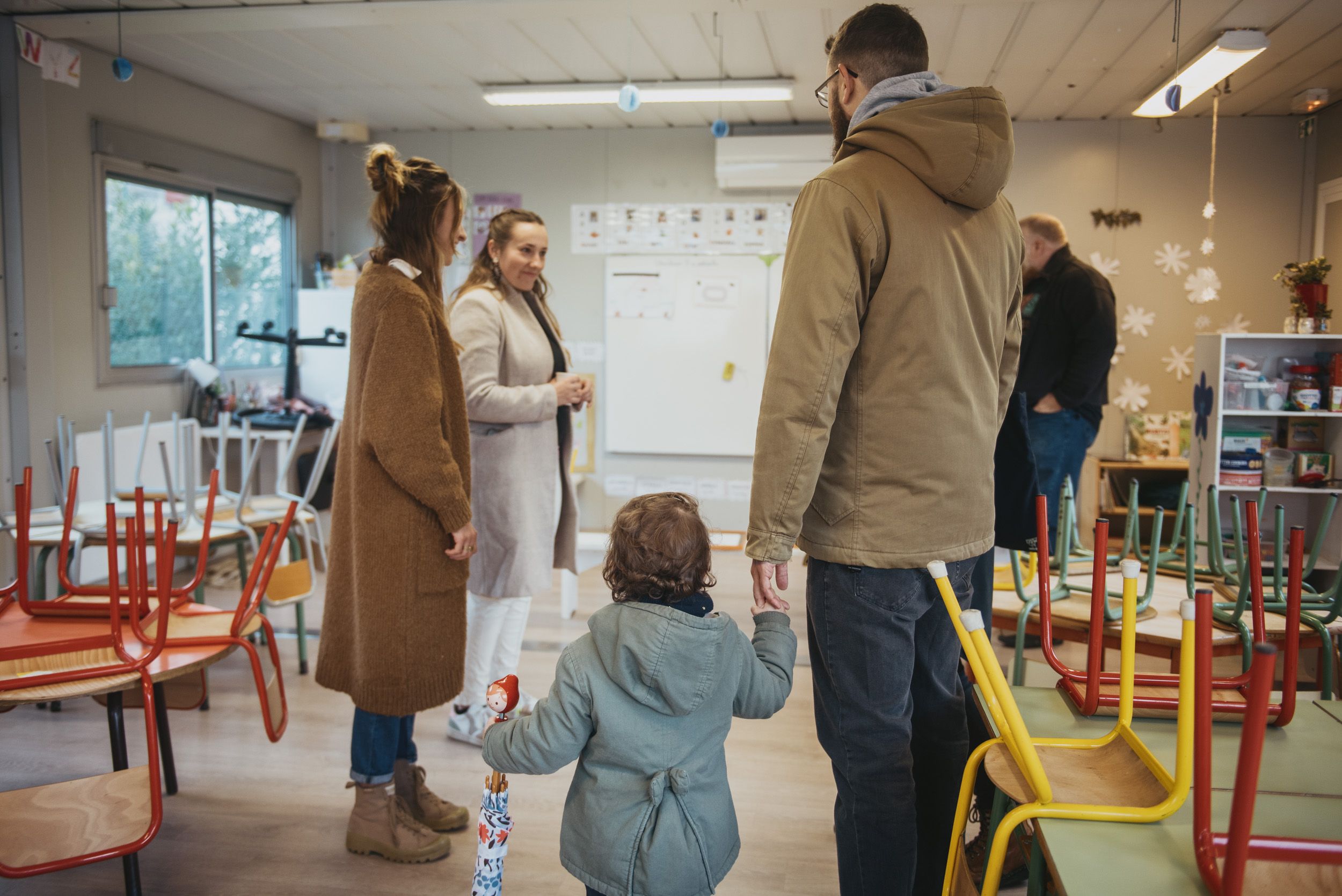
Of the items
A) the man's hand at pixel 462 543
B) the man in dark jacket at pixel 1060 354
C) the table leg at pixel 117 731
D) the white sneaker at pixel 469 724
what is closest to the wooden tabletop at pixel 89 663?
the table leg at pixel 117 731

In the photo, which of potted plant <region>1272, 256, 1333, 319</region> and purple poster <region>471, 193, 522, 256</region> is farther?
purple poster <region>471, 193, 522, 256</region>

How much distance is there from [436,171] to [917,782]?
58.1 inches

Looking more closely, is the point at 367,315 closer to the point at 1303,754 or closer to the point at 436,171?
the point at 436,171

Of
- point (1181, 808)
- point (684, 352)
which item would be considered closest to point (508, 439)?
point (1181, 808)

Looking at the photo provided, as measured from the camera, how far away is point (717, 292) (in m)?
5.60

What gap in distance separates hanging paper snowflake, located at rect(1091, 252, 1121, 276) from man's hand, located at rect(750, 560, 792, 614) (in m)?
4.43

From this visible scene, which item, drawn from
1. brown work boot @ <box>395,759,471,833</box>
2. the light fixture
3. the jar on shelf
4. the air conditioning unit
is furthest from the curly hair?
the air conditioning unit

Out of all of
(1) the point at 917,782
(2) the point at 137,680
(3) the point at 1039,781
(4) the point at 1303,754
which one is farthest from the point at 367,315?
(4) the point at 1303,754

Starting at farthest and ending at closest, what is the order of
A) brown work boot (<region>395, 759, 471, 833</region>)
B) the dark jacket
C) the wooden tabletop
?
the dark jacket < brown work boot (<region>395, 759, 471, 833</region>) < the wooden tabletop

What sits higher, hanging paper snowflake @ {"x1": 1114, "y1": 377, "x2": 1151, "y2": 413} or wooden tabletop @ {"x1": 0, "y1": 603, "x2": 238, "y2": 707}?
hanging paper snowflake @ {"x1": 1114, "y1": 377, "x2": 1151, "y2": 413}

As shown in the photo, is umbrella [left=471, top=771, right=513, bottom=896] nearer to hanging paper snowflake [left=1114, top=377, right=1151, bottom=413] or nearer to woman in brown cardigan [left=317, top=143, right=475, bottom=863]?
woman in brown cardigan [left=317, top=143, right=475, bottom=863]

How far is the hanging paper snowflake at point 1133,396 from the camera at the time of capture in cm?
514

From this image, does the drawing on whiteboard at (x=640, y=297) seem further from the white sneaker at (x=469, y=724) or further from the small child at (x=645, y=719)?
the small child at (x=645, y=719)

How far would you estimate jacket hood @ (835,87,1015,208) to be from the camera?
1352 mm
